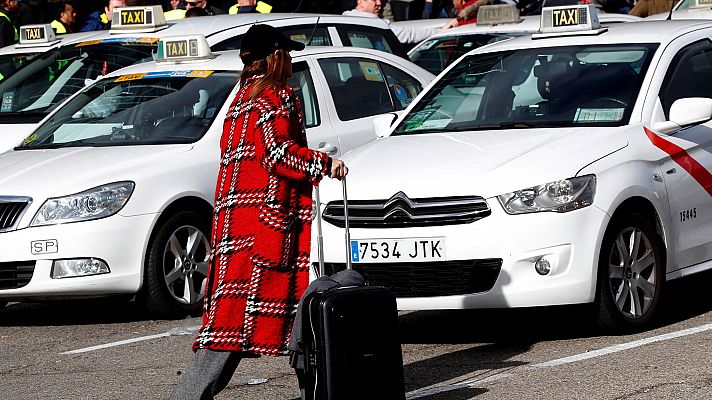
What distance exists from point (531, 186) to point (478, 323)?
1.27 metres

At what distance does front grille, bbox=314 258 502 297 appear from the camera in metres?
7.12

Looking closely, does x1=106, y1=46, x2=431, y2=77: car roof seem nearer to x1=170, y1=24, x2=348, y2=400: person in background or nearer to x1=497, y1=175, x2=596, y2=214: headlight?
x1=497, y1=175, x2=596, y2=214: headlight

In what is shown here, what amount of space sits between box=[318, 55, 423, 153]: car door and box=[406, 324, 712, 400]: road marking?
317 centimetres

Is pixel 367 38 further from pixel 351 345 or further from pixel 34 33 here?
pixel 351 345

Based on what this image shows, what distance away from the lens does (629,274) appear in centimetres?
745

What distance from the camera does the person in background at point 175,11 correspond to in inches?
639

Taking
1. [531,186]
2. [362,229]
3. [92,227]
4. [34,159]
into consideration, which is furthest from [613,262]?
[34,159]

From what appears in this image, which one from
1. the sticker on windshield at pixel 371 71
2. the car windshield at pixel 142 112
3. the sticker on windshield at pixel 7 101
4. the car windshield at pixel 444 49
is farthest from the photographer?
the car windshield at pixel 444 49

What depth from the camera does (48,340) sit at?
332 inches

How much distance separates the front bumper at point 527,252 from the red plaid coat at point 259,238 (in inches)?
56.0

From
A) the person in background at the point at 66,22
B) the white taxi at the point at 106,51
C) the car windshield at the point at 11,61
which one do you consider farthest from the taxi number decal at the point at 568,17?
the person in background at the point at 66,22

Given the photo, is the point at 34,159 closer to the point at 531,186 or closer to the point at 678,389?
the point at 531,186

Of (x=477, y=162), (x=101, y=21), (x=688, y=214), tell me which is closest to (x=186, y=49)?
(x=477, y=162)

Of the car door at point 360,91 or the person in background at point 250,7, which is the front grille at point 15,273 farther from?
the person in background at point 250,7
